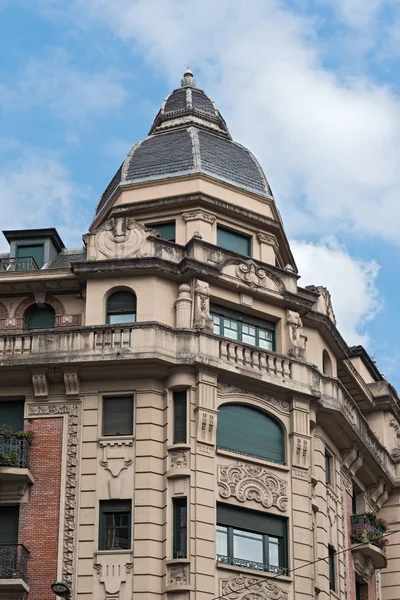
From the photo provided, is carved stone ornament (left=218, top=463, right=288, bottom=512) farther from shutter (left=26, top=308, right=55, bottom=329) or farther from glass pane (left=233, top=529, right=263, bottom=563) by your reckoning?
shutter (left=26, top=308, right=55, bottom=329)

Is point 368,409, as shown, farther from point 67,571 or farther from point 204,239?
point 67,571

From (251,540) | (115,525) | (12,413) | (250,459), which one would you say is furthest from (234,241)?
(115,525)

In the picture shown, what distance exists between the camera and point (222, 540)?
35.9 meters

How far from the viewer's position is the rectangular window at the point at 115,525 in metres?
35.4

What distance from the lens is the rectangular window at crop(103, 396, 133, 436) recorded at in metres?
37.2

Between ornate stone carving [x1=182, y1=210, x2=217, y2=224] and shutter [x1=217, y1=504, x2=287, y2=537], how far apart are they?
440 inches

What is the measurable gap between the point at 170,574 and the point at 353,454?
10.6 m

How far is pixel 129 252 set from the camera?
131ft

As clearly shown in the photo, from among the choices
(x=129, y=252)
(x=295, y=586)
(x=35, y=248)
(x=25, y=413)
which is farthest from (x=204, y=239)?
(x=295, y=586)

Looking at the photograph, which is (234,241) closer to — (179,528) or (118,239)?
(118,239)

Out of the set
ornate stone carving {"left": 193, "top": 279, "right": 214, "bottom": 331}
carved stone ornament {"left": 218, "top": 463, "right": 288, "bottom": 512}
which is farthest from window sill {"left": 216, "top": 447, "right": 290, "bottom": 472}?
ornate stone carving {"left": 193, "top": 279, "right": 214, "bottom": 331}

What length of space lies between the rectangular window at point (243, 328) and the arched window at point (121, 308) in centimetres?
266

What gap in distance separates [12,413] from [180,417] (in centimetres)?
542

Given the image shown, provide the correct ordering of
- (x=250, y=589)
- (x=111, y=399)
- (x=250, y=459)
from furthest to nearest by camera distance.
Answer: (x=111, y=399)
(x=250, y=459)
(x=250, y=589)
